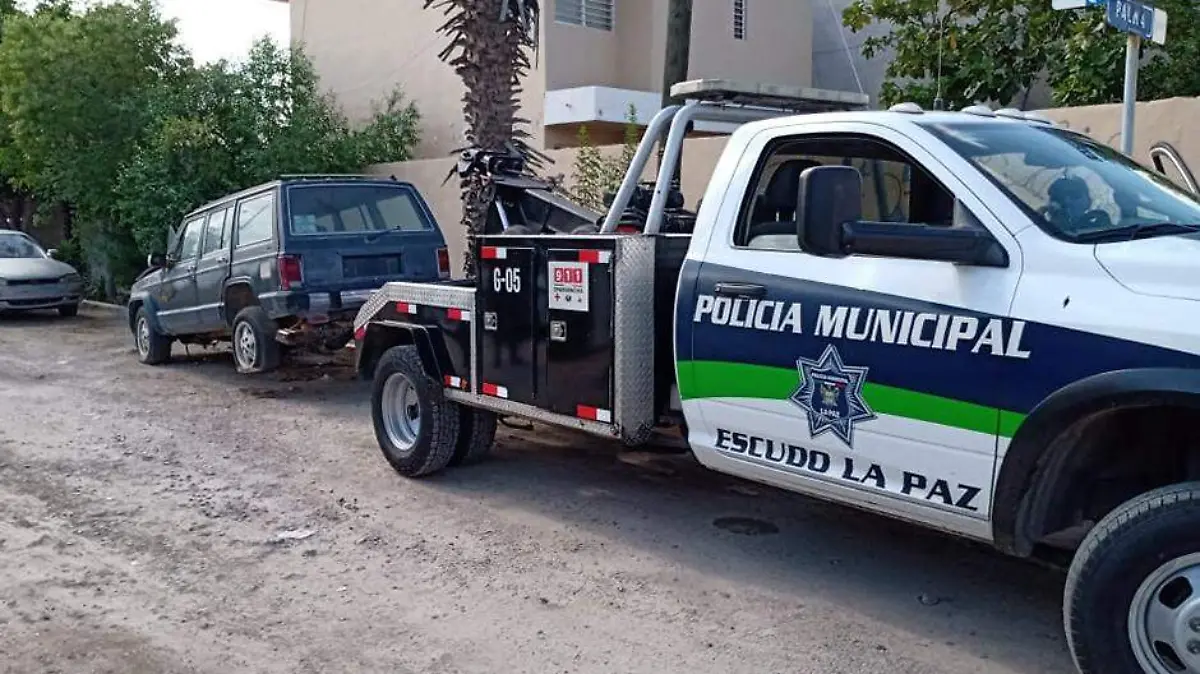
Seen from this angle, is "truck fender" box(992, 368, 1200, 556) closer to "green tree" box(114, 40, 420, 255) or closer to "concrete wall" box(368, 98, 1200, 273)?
"concrete wall" box(368, 98, 1200, 273)

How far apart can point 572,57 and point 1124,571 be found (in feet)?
48.8

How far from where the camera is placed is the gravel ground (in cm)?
455

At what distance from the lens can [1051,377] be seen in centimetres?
388

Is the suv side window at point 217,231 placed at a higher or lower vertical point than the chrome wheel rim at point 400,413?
higher

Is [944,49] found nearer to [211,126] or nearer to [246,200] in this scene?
[246,200]

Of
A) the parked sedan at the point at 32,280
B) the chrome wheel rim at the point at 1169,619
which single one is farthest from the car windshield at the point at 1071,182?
the parked sedan at the point at 32,280

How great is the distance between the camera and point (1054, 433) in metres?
3.89

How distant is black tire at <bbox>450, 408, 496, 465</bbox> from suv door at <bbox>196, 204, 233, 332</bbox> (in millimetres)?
4829

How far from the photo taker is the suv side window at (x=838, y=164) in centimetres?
479

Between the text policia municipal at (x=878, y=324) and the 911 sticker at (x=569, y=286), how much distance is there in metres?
0.83

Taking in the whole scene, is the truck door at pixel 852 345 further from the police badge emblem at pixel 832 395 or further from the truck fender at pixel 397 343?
the truck fender at pixel 397 343

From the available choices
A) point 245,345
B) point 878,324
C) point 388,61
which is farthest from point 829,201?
point 388,61

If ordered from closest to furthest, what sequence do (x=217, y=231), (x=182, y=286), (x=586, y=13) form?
(x=217, y=231), (x=182, y=286), (x=586, y=13)

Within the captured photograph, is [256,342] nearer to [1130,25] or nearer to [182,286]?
[182,286]
